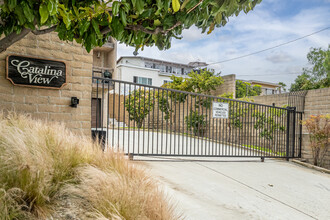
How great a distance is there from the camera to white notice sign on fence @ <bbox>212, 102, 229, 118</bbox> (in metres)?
6.91

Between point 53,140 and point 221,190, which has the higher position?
point 53,140

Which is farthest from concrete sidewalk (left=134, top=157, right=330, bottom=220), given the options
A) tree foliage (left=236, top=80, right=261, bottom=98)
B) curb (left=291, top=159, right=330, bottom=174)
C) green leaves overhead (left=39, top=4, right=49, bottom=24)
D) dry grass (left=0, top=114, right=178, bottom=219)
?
tree foliage (left=236, top=80, right=261, bottom=98)

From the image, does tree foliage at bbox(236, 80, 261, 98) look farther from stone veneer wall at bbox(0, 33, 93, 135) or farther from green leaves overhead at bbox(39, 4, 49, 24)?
green leaves overhead at bbox(39, 4, 49, 24)

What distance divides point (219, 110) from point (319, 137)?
11.1 feet

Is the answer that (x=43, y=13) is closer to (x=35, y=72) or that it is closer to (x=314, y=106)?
(x=35, y=72)

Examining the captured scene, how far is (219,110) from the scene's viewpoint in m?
6.96

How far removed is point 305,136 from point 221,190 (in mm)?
5686

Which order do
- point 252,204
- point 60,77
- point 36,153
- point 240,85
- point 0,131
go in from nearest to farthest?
point 36,153 < point 0,131 < point 252,204 < point 60,77 < point 240,85

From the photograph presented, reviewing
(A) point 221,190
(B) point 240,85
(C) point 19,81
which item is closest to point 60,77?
(C) point 19,81

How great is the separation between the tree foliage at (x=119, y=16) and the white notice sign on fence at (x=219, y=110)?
426 cm

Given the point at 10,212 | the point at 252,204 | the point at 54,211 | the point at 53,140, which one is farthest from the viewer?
the point at 252,204

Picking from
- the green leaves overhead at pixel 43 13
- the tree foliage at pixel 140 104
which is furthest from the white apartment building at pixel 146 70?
the green leaves overhead at pixel 43 13

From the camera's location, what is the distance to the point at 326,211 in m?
3.57

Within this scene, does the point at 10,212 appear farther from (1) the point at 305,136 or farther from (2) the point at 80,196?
(1) the point at 305,136
